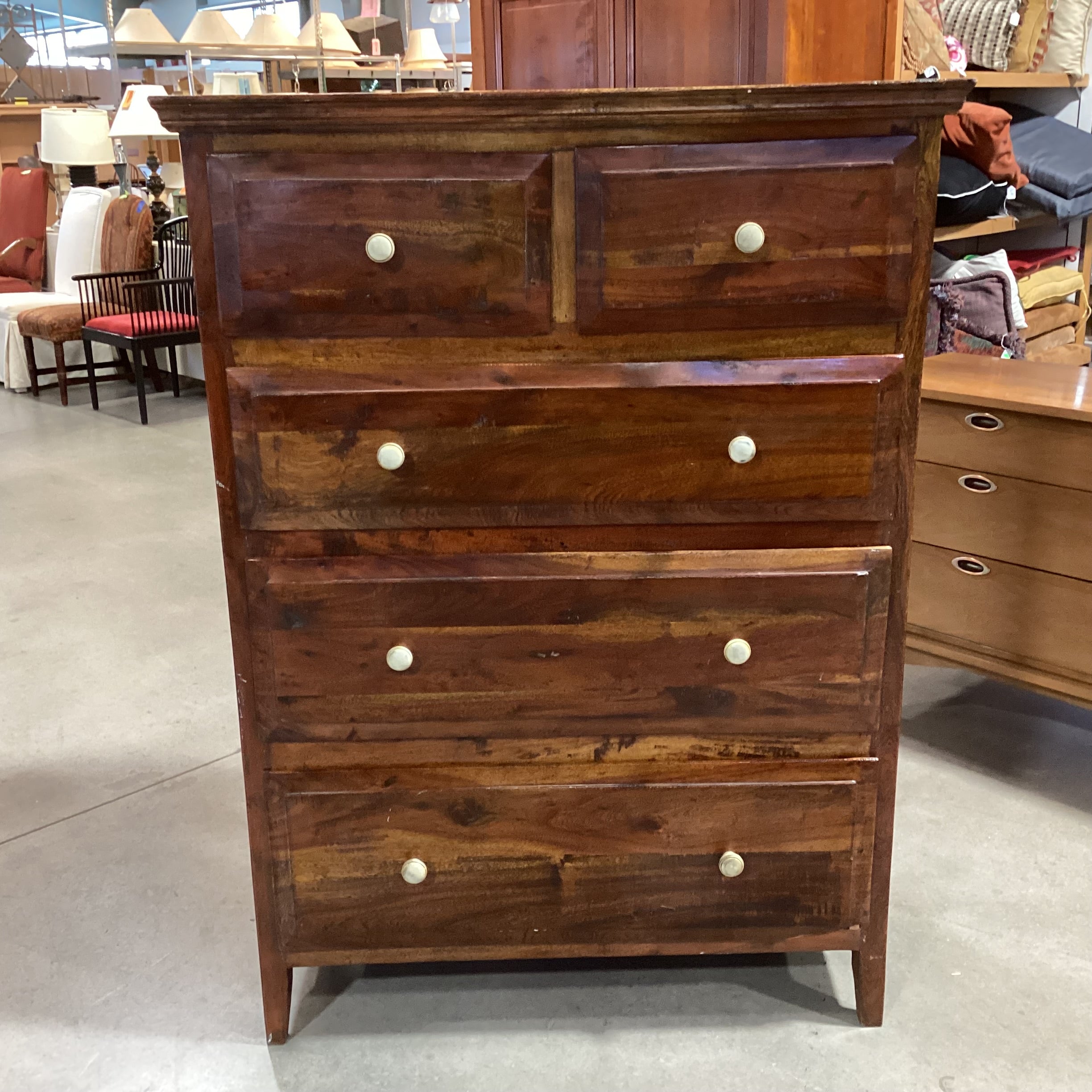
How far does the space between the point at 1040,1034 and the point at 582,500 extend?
1030mm

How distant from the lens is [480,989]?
5.86ft

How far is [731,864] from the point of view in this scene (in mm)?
1579

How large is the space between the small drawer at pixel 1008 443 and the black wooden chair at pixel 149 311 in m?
4.10

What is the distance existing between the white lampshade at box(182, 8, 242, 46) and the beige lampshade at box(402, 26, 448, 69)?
826mm

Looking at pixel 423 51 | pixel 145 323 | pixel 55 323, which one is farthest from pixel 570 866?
pixel 55 323

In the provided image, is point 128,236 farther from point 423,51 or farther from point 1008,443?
point 1008,443

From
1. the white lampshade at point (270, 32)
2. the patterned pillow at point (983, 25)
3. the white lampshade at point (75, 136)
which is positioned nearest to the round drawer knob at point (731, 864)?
the patterned pillow at point (983, 25)

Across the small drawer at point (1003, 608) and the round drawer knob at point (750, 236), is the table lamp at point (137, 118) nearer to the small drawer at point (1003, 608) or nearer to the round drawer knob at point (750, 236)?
the small drawer at point (1003, 608)

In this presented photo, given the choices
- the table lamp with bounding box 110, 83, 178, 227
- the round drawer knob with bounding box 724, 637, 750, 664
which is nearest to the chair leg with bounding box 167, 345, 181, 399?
the table lamp with bounding box 110, 83, 178, 227

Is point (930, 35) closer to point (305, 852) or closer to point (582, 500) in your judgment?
point (582, 500)

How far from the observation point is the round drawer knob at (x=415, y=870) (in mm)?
1586

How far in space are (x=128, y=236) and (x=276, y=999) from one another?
17.1ft

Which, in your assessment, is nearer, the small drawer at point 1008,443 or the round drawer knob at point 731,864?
Answer: the round drawer knob at point 731,864

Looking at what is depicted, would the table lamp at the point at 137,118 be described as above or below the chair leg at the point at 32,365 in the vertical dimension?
above
